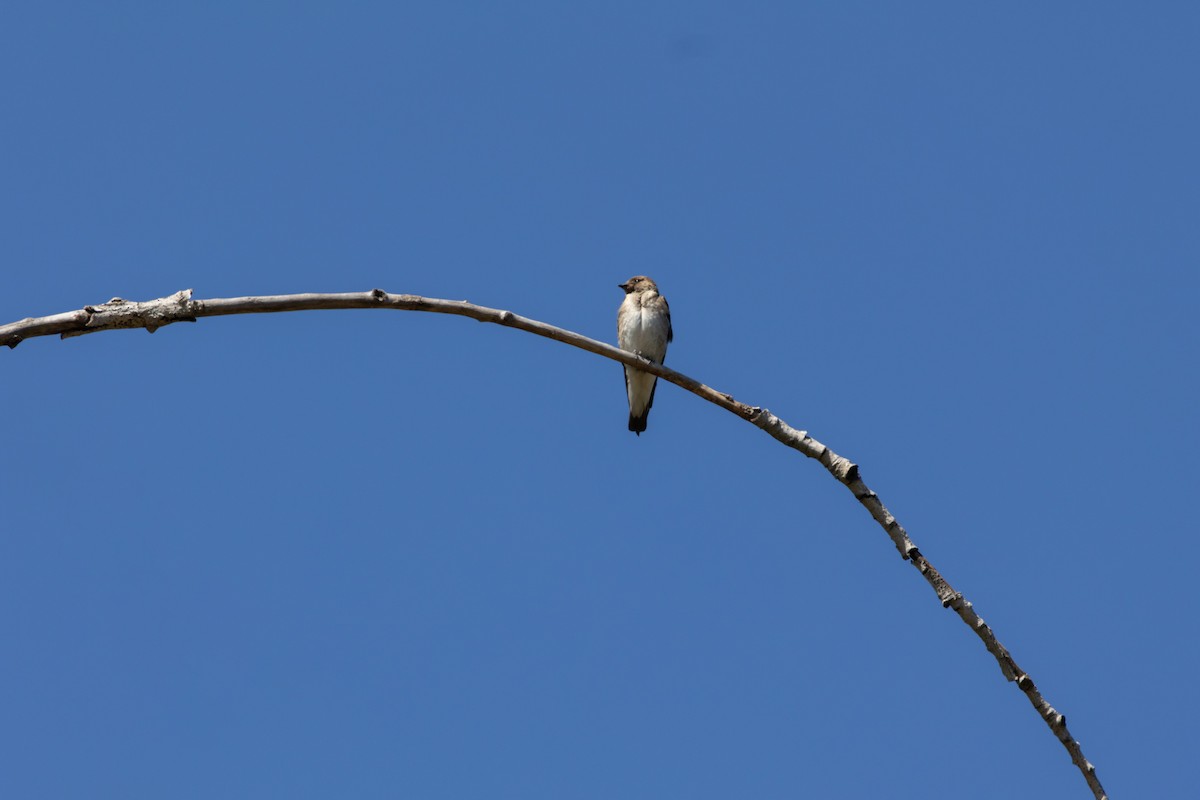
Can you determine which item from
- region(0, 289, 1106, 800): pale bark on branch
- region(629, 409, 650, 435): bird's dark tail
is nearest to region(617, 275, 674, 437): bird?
region(629, 409, 650, 435): bird's dark tail

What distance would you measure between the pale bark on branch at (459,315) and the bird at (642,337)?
7097 mm

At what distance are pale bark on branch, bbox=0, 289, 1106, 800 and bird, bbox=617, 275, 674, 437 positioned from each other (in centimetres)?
710

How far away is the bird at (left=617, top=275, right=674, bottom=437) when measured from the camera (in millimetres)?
12180

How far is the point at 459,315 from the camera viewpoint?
472cm

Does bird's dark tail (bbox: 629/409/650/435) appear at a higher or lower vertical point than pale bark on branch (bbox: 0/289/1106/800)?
higher

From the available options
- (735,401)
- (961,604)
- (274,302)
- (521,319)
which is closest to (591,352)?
(521,319)

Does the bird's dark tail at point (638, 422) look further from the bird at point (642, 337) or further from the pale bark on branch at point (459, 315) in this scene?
the pale bark on branch at point (459, 315)

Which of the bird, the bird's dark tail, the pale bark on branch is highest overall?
the bird

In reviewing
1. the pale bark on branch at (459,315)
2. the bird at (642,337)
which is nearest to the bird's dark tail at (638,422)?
the bird at (642,337)

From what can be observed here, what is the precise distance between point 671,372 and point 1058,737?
2424mm

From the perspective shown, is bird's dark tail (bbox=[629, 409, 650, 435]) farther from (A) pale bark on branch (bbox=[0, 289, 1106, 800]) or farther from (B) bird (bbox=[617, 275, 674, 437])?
(A) pale bark on branch (bbox=[0, 289, 1106, 800])

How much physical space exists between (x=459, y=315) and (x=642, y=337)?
24.7 feet

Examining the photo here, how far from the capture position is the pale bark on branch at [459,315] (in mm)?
4125

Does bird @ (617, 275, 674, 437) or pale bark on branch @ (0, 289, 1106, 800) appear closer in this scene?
pale bark on branch @ (0, 289, 1106, 800)
